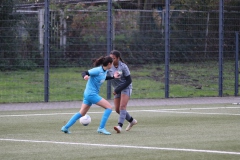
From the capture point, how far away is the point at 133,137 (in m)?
10.8

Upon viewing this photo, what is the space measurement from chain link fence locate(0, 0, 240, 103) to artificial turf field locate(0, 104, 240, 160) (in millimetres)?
3436

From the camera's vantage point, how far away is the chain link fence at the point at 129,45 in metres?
19.0

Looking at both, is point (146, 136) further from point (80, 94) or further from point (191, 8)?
point (191, 8)

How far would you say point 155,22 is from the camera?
20453mm

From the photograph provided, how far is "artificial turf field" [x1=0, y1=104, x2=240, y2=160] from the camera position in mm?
8641

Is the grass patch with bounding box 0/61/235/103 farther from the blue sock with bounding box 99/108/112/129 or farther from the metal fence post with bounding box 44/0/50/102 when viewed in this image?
the blue sock with bounding box 99/108/112/129

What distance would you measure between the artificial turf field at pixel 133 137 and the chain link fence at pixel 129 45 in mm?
3436

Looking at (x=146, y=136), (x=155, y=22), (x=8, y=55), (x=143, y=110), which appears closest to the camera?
(x=146, y=136)

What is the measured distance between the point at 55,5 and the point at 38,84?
2.72 meters

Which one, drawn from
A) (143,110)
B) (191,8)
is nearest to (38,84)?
(143,110)

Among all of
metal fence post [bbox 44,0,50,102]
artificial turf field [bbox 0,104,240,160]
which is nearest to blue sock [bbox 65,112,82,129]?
artificial turf field [bbox 0,104,240,160]

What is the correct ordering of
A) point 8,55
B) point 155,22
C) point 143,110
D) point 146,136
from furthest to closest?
point 155,22 → point 8,55 → point 143,110 → point 146,136

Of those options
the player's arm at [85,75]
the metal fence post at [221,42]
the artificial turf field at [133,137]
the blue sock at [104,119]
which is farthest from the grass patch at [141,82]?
the player's arm at [85,75]

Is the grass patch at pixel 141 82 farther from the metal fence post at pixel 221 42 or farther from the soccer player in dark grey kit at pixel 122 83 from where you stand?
the soccer player in dark grey kit at pixel 122 83
